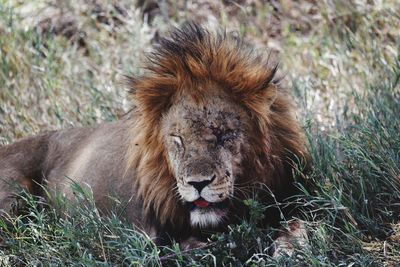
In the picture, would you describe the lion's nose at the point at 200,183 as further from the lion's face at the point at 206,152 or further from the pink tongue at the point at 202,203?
the pink tongue at the point at 202,203

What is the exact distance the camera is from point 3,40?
7.17m

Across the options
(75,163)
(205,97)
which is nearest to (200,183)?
(205,97)

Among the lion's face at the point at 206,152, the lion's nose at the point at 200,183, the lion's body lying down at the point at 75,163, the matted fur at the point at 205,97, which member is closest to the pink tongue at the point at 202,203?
the lion's face at the point at 206,152

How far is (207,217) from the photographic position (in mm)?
4020

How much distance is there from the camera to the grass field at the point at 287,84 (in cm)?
403

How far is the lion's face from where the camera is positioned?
3.88 metres

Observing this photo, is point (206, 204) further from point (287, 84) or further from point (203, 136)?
point (287, 84)

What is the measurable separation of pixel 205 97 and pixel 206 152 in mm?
332

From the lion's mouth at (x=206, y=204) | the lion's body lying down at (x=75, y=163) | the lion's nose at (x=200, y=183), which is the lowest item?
the lion's body lying down at (x=75, y=163)

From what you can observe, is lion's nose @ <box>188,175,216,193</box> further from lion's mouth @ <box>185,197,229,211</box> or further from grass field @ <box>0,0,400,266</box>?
grass field @ <box>0,0,400,266</box>

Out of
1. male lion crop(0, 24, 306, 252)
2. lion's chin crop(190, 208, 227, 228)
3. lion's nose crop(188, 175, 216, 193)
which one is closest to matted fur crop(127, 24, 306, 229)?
male lion crop(0, 24, 306, 252)

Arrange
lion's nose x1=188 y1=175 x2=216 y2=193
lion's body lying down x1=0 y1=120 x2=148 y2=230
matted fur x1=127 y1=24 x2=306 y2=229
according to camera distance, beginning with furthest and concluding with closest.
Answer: lion's body lying down x1=0 y1=120 x2=148 y2=230 < matted fur x1=127 y1=24 x2=306 y2=229 < lion's nose x1=188 y1=175 x2=216 y2=193

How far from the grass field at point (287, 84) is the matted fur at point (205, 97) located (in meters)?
0.17

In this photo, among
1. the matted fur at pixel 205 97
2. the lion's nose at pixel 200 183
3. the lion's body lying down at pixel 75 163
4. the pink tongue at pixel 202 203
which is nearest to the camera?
the lion's nose at pixel 200 183
